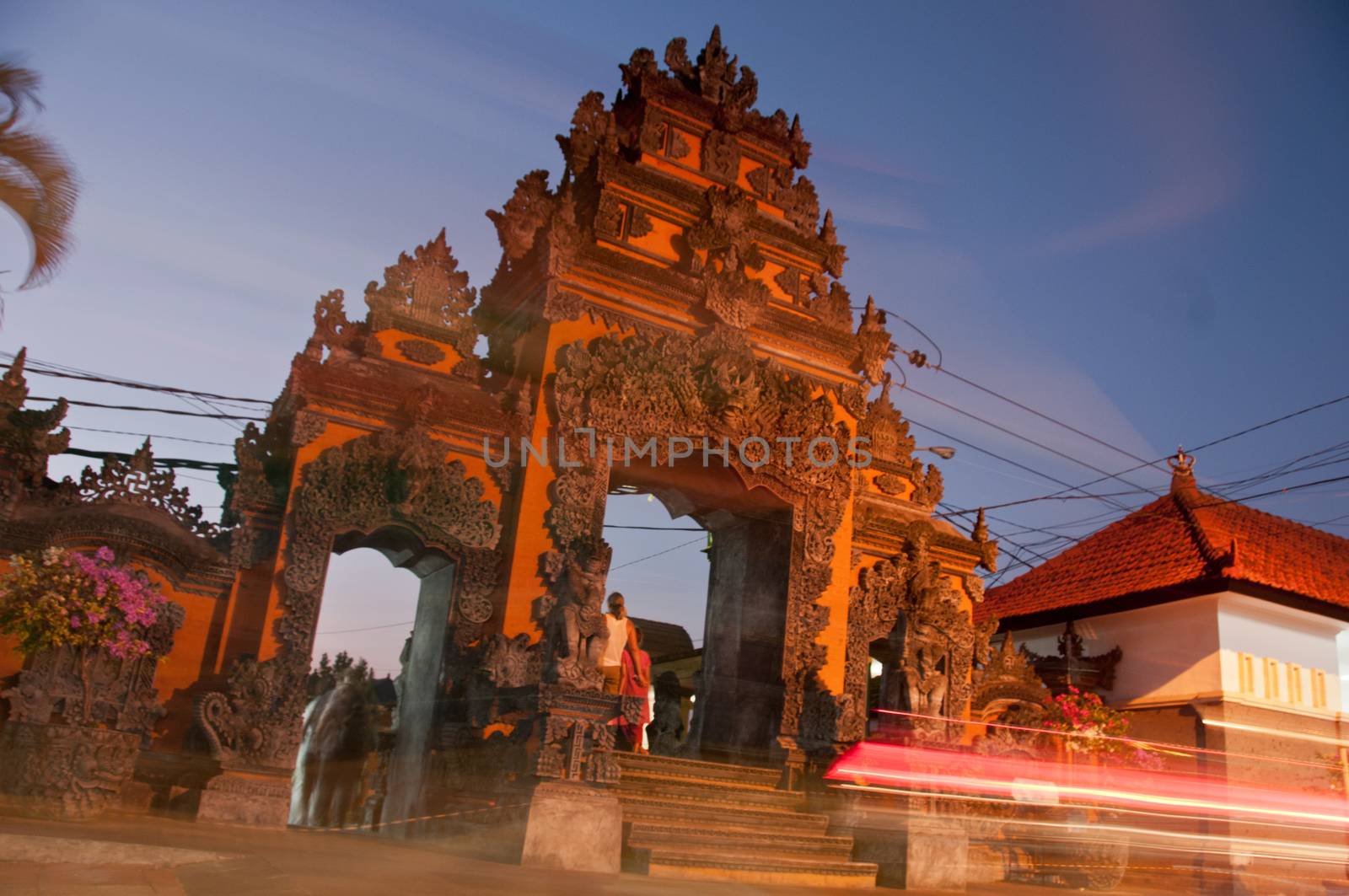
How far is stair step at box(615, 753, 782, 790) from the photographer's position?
12344mm

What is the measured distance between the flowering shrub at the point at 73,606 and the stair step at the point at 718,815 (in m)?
5.34

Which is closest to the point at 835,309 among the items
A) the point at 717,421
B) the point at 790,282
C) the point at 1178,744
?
the point at 790,282

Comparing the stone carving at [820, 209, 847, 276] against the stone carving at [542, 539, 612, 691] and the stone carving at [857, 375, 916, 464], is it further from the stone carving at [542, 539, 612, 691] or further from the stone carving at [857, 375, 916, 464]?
the stone carving at [542, 539, 612, 691]

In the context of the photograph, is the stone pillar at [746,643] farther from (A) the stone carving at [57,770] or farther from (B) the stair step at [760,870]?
(A) the stone carving at [57,770]

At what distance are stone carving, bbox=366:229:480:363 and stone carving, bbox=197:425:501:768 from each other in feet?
5.24

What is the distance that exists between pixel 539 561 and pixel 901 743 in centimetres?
507

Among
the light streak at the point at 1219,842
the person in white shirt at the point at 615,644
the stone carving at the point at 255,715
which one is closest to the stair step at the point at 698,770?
the person in white shirt at the point at 615,644

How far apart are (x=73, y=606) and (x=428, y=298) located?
5.75 m

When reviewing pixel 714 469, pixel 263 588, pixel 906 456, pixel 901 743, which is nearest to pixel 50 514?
pixel 263 588

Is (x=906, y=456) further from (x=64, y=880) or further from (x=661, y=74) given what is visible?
(x=64, y=880)

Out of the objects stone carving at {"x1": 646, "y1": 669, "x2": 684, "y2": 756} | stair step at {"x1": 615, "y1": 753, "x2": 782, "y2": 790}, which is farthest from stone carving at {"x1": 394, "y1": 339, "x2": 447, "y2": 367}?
stone carving at {"x1": 646, "y1": 669, "x2": 684, "y2": 756}

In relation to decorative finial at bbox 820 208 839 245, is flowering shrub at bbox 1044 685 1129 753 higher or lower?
lower

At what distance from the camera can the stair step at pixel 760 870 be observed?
1026cm

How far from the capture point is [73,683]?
397 inches
